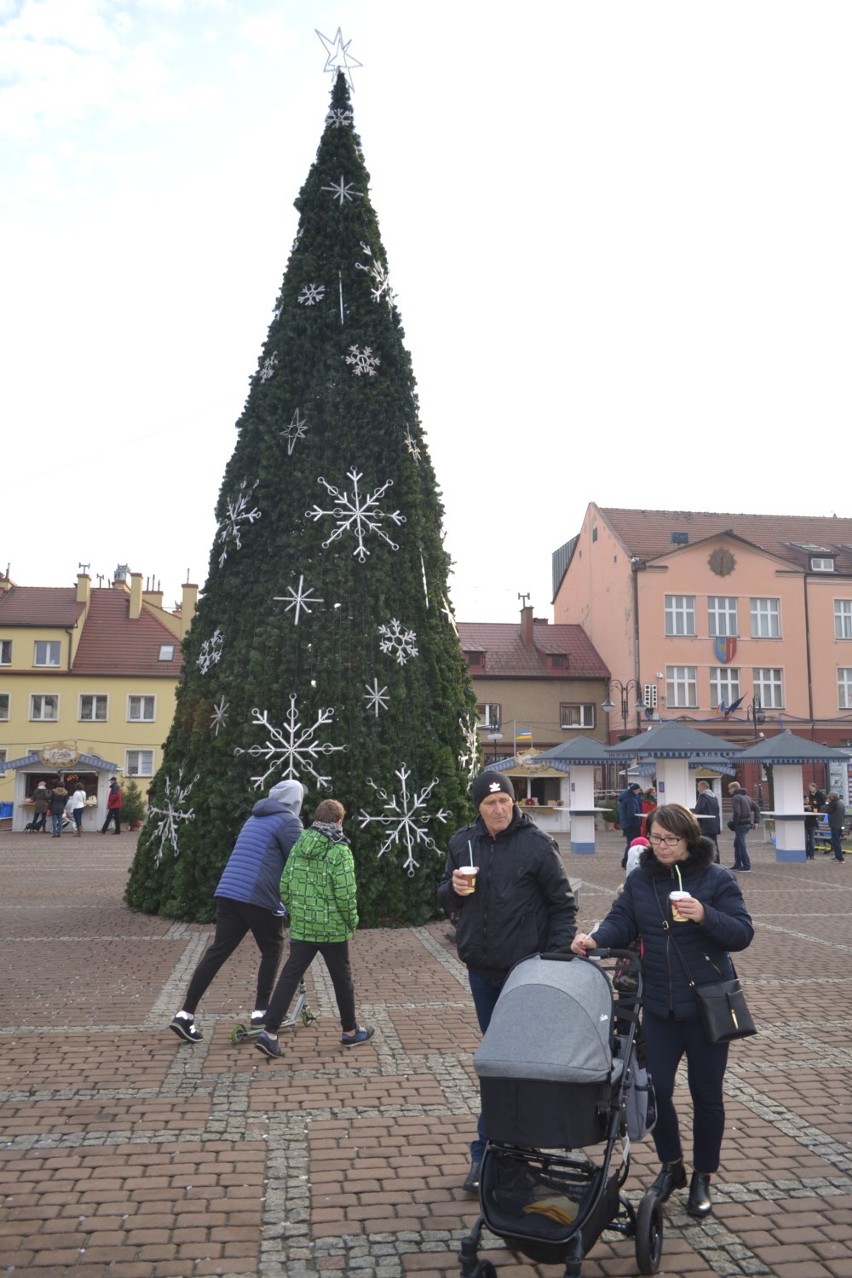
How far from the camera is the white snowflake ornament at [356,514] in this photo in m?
12.6

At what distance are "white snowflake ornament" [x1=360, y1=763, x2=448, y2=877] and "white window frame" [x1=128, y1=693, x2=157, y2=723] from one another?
3490cm

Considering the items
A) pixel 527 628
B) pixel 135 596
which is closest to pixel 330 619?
pixel 135 596

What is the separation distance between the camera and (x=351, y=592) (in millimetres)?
12578

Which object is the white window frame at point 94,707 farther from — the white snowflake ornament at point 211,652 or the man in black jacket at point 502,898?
the man in black jacket at point 502,898

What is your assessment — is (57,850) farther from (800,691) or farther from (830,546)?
(830,546)

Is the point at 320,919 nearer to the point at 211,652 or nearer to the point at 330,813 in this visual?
the point at 330,813

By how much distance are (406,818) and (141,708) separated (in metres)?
35.4

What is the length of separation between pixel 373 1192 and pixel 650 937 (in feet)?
5.44

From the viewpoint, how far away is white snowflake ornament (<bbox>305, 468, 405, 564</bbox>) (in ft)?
41.5

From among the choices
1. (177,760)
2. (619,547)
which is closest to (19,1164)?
(177,760)

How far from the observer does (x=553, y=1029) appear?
384 cm

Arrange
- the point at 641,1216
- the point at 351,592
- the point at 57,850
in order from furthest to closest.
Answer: the point at 57,850
the point at 351,592
the point at 641,1216

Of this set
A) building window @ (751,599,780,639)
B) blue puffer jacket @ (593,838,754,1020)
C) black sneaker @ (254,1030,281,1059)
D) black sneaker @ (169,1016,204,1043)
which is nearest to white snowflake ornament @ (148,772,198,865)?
black sneaker @ (169,1016,204,1043)

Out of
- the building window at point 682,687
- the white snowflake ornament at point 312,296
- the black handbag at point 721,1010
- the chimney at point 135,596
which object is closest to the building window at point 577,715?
the building window at point 682,687
